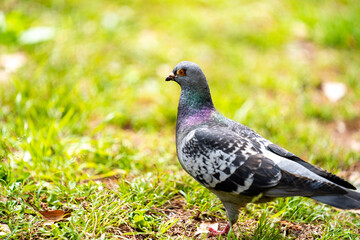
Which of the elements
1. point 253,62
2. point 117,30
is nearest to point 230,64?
point 253,62

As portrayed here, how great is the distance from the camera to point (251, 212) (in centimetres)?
338

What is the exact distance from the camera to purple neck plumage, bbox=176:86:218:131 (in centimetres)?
324

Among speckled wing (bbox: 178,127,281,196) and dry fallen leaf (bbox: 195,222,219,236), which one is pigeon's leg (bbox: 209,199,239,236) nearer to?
dry fallen leaf (bbox: 195,222,219,236)

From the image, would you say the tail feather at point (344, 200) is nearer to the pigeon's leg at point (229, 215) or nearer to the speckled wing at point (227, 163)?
the speckled wing at point (227, 163)

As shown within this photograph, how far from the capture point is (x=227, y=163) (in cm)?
283

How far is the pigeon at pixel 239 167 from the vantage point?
268cm

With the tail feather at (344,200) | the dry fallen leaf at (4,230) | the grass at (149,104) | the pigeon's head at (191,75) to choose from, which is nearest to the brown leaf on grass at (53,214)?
the grass at (149,104)

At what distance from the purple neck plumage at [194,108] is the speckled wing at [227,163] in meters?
0.21

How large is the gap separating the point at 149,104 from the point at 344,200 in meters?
3.01

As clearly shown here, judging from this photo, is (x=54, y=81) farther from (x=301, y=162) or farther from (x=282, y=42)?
(x=282, y=42)

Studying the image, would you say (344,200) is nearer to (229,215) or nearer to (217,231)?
(229,215)

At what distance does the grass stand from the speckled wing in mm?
431

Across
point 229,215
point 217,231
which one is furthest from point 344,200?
point 217,231

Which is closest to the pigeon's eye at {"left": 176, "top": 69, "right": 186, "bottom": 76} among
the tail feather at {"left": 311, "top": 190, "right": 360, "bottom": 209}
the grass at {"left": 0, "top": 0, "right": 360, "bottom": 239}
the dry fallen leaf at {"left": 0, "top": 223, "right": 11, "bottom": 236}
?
the grass at {"left": 0, "top": 0, "right": 360, "bottom": 239}
